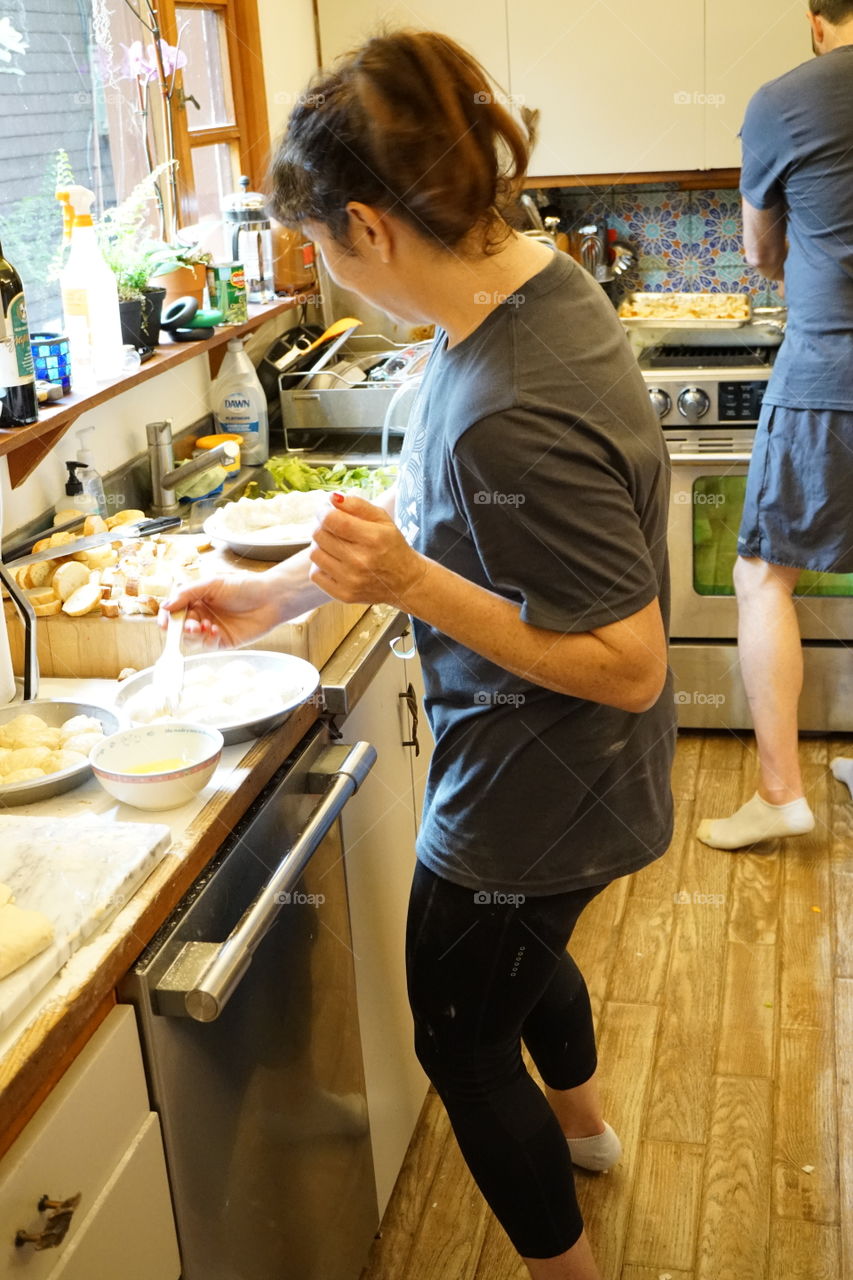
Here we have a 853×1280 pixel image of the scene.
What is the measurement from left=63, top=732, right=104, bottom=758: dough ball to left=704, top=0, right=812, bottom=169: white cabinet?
240cm

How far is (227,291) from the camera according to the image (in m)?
2.51

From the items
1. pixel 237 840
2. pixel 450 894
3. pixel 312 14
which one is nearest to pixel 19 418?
pixel 237 840

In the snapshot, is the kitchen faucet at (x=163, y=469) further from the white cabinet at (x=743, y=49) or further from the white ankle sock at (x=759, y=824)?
the white cabinet at (x=743, y=49)

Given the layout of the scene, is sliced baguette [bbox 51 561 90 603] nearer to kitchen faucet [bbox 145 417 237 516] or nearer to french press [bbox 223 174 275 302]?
kitchen faucet [bbox 145 417 237 516]

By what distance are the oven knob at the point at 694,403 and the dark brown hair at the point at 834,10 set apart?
0.83 m

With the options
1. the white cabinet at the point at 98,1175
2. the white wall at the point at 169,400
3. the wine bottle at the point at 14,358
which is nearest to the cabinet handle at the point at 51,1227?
the white cabinet at the point at 98,1175

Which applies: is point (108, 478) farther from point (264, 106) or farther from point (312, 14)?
point (312, 14)

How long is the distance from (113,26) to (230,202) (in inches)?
16.6

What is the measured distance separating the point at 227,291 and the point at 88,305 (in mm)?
545

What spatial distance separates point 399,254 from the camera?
4.11 feet

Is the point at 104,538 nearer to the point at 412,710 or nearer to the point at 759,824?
the point at 412,710

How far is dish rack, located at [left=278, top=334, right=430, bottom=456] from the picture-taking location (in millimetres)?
2605

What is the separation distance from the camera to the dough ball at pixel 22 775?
1.39 m

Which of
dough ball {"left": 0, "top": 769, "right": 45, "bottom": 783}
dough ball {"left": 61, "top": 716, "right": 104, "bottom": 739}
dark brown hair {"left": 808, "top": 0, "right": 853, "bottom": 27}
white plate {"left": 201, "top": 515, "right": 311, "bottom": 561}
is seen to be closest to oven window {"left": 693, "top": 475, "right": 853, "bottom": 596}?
dark brown hair {"left": 808, "top": 0, "right": 853, "bottom": 27}
